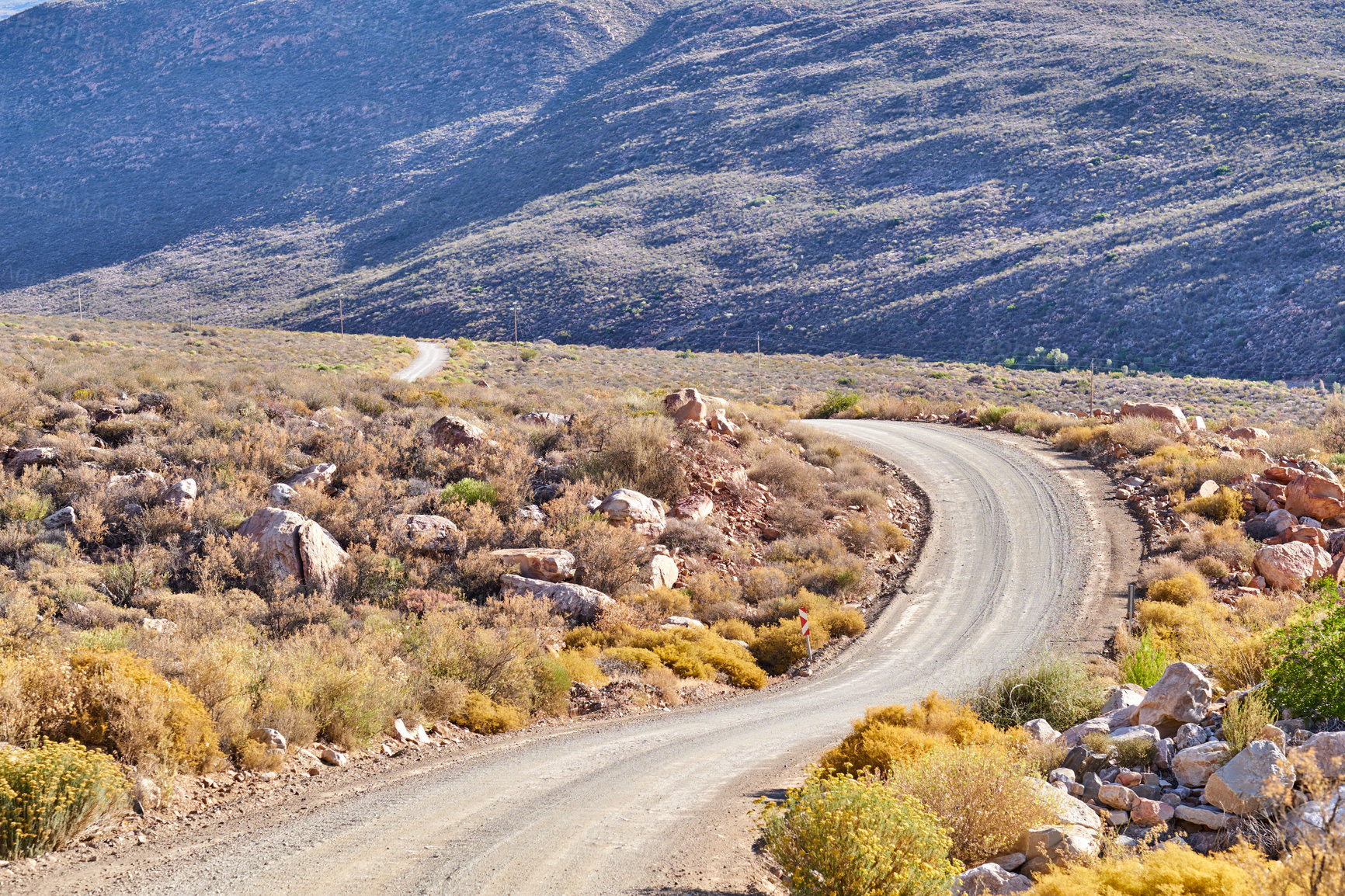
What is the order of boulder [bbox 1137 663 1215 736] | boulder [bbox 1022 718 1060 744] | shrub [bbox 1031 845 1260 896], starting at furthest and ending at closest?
boulder [bbox 1022 718 1060 744] < boulder [bbox 1137 663 1215 736] < shrub [bbox 1031 845 1260 896]

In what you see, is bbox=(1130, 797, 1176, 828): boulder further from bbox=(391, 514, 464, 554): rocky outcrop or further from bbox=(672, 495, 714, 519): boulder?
bbox=(672, 495, 714, 519): boulder

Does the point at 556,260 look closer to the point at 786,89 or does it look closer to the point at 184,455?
the point at 786,89

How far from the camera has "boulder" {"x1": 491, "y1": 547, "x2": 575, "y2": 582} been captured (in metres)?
14.8

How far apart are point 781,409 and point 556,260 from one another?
46842 mm

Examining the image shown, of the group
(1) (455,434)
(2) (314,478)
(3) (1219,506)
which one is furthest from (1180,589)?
(2) (314,478)

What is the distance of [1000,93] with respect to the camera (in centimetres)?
8462

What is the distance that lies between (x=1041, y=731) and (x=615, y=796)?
4493 mm

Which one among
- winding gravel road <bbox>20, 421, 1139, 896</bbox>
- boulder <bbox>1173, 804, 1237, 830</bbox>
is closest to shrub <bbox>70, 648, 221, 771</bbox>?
winding gravel road <bbox>20, 421, 1139, 896</bbox>

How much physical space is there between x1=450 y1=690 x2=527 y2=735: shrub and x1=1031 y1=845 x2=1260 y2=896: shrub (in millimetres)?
6750

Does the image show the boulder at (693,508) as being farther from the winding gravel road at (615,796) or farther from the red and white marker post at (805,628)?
the winding gravel road at (615,796)

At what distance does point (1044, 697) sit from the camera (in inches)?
415

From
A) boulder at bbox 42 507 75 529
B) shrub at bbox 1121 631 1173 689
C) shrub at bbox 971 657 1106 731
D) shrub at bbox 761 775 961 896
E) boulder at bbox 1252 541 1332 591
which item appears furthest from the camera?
boulder at bbox 1252 541 1332 591

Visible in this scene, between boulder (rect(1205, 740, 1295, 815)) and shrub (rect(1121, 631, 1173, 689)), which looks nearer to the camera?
boulder (rect(1205, 740, 1295, 815))

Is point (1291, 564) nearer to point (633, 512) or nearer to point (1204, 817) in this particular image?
point (1204, 817)
